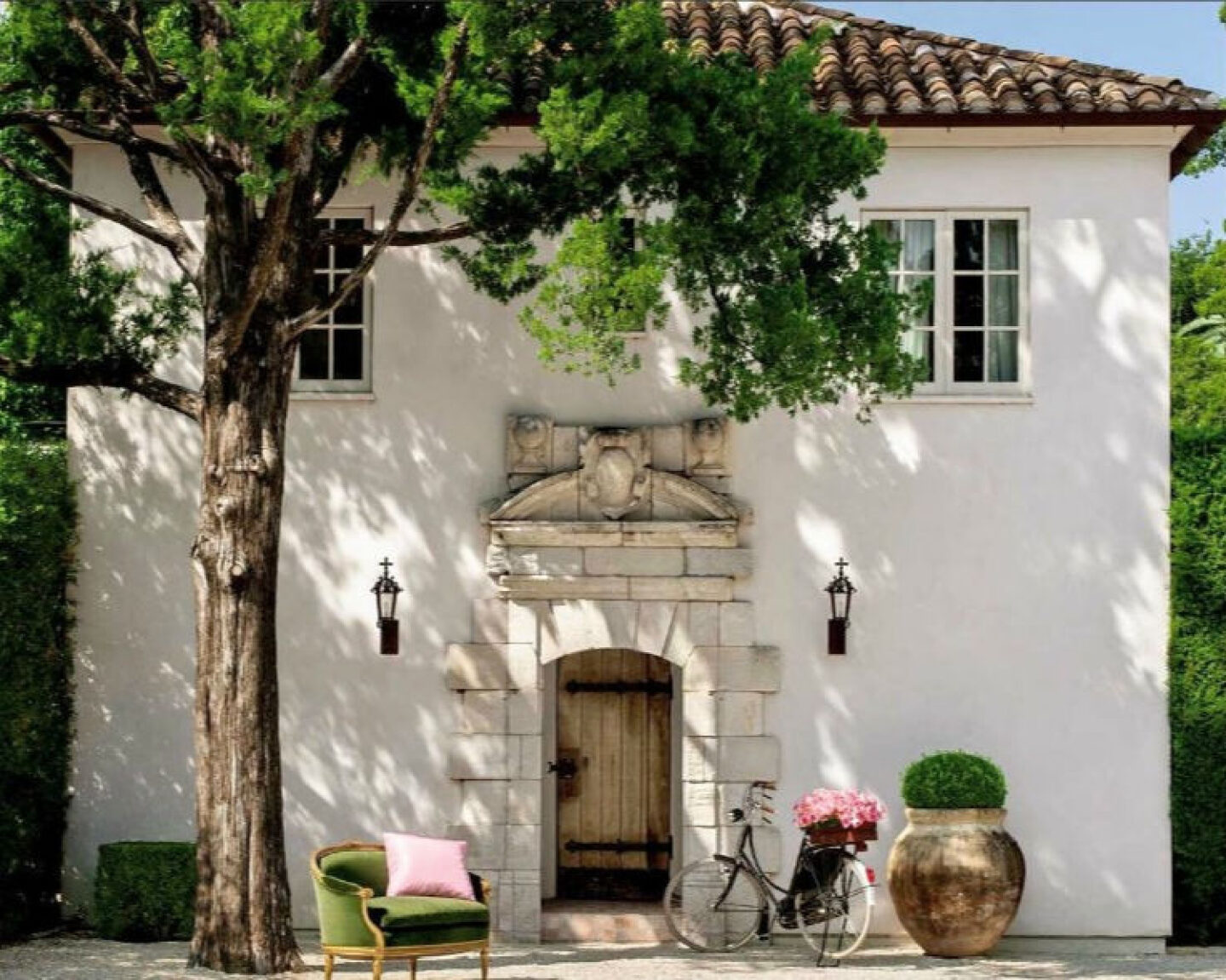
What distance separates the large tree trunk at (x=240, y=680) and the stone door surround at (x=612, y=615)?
2.25 metres

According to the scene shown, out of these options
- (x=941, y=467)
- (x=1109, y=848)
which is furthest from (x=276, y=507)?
(x=1109, y=848)

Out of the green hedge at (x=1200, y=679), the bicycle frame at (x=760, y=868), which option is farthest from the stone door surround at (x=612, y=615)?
the green hedge at (x=1200, y=679)

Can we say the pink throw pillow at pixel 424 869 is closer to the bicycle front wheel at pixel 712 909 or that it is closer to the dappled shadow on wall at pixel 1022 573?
the bicycle front wheel at pixel 712 909

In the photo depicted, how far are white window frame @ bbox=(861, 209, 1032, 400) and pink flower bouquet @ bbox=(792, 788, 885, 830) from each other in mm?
3168

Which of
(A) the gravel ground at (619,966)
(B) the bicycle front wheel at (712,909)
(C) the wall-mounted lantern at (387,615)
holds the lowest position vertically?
(A) the gravel ground at (619,966)

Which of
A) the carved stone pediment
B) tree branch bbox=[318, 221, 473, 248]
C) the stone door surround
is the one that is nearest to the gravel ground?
the stone door surround

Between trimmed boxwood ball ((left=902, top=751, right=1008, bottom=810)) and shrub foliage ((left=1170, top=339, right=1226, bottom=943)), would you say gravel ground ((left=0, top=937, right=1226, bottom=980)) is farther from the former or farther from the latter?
trimmed boxwood ball ((left=902, top=751, right=1008, bottom=810))

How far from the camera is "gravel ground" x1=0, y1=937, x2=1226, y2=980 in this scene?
1437cm

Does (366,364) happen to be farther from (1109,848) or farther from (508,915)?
(1109,848)

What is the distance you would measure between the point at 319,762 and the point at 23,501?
2923 mm

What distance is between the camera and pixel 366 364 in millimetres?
16828

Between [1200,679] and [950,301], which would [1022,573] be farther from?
[950,301]

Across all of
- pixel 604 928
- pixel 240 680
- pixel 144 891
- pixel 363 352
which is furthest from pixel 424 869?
pixel 363 352

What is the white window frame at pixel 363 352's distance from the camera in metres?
16.8
